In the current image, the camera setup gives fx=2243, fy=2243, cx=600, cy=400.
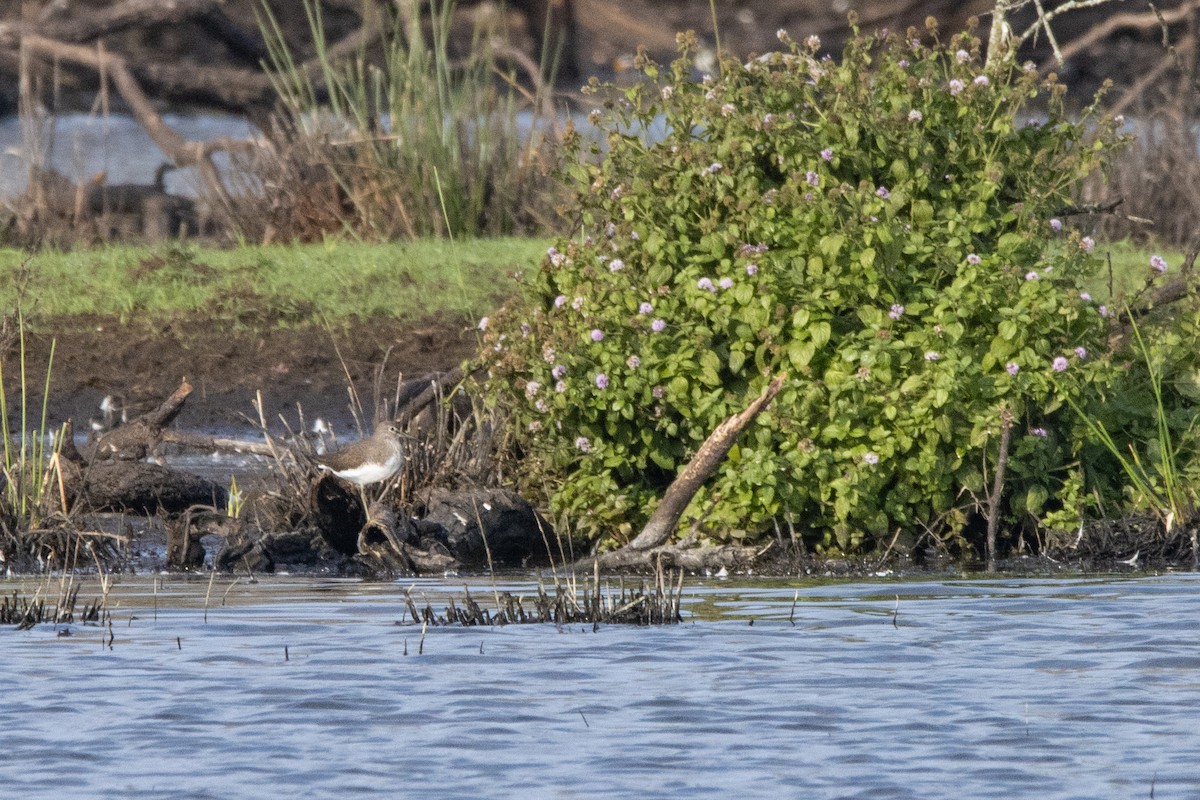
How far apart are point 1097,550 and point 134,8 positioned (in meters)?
12.4

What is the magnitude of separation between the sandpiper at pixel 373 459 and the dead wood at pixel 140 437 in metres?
1.59

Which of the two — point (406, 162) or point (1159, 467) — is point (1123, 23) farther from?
point (1159, 467)


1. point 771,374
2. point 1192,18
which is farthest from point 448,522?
point 1192,18

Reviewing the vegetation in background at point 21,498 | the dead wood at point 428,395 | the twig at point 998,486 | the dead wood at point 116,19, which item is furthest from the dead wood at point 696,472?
the dead wood at point 116,19

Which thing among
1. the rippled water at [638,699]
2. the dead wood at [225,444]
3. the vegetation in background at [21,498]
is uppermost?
the dead wood at [225,444]

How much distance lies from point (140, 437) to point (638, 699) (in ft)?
15.7

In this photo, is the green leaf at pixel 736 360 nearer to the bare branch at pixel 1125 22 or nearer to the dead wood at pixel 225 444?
the dead wood at pixel 225 444

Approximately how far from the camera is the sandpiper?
955 centimetres

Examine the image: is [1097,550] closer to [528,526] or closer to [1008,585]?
[1008,585]

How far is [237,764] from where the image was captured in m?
6.19

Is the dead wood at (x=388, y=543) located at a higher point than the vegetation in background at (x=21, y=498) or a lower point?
lower

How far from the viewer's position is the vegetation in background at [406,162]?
16.7 metres

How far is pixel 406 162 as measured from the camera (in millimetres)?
16953

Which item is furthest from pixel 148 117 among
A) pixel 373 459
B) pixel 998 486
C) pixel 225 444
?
pixel 998 486
